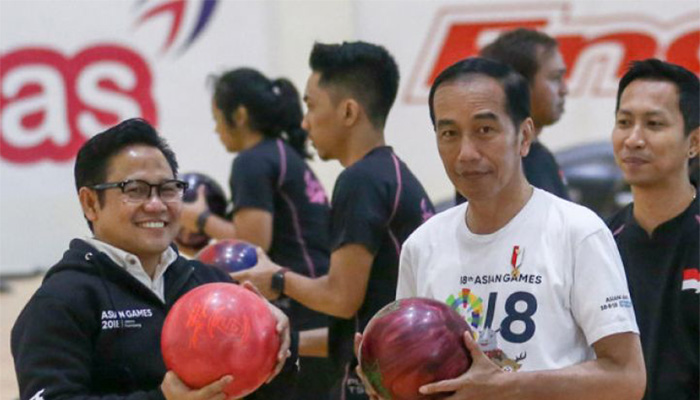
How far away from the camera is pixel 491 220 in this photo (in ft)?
9.70

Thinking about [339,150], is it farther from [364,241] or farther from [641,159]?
[641,159]

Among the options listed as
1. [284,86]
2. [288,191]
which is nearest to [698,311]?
[288,191]

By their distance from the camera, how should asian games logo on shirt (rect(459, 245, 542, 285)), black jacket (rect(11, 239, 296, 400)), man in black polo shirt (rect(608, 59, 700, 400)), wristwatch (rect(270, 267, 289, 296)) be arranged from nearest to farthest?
asian games logo on shirt (rect(459, 245, 542, 285)) → black jacket (rect(11, 239, 296, 400)) → man in black polo shirt (rect(608, 59, 700, 400)) → wristwatch (rect(270, 267, 289, 296))

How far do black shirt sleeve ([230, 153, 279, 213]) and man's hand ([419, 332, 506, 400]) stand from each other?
9.19 feet

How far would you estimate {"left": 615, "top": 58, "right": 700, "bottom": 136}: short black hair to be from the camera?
3.57 m

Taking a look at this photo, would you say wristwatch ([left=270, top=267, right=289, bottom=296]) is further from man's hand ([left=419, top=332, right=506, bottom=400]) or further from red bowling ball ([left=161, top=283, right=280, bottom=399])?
man's hand ([left=419, top=332, right=506, bottom=400])

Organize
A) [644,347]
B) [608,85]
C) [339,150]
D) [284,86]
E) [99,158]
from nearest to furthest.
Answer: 1. [99,158]
2. [644,347]
3. [339,150]
4. [284,86]
5. [608,85]

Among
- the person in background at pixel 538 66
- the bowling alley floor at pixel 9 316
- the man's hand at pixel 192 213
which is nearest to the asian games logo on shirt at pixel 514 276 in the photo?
the person in background at pixel 538 66

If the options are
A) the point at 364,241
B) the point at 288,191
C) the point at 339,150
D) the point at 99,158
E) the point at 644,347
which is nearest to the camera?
the point at 99,158

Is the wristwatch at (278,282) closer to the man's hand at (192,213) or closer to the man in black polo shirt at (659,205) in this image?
the man in black polo shirt at (659,205)

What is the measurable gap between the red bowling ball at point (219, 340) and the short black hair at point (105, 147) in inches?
18.5

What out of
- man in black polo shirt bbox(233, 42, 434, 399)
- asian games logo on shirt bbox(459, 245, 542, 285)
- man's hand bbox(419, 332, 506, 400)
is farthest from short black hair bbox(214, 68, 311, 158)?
man's hand bbox(419, 332, 506, 400)

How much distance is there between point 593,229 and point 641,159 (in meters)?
0.88

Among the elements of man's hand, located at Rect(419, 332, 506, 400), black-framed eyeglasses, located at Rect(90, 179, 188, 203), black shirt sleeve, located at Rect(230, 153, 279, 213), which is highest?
black-framed eyeglasses, located at Rect(90, 179, 188, 203)
